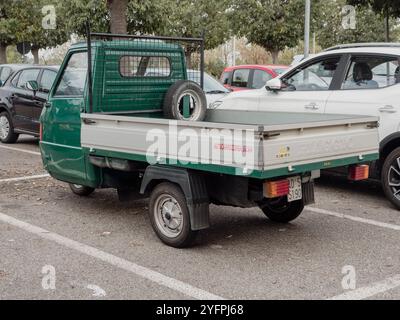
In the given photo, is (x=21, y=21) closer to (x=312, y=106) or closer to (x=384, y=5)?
(x=384, y=5)

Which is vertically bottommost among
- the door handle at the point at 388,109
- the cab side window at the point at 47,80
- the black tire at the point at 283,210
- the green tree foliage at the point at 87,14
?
the black tire at the point at 283,210

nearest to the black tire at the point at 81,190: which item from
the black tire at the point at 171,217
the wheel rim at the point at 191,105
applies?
the wheel rim at the point at 191,105

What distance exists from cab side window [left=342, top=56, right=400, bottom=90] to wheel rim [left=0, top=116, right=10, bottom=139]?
303 inches

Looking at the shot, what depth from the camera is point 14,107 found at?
12.4 m

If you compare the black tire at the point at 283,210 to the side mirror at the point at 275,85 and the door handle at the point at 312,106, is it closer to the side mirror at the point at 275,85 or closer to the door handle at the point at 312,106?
the door handle at the point at 312,106

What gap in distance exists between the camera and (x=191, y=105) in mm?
6926

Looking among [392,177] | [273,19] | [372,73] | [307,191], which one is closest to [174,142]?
[307,191]

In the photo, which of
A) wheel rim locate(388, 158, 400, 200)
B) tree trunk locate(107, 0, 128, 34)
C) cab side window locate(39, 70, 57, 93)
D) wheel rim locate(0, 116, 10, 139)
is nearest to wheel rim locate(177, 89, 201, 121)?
wheel rim locate(388, 158, 400, 200)

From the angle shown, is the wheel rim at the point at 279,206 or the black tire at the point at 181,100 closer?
the wheel rim at the point at 279,206

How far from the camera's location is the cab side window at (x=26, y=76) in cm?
1216

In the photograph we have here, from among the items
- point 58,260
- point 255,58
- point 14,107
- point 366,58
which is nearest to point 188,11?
point 255,58

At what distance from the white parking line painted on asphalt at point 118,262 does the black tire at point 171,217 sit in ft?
1.83

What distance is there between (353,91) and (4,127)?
8.00 metres
